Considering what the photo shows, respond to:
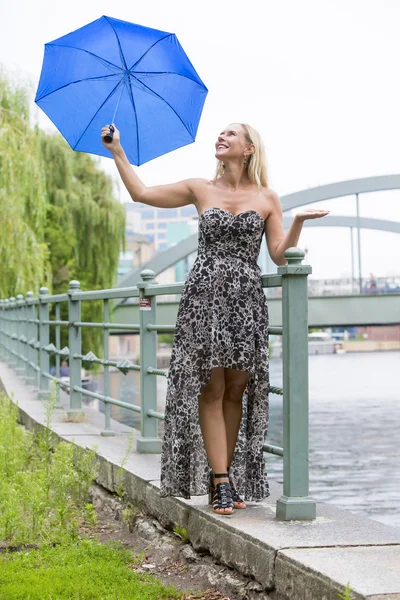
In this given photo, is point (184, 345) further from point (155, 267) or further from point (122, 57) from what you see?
point (155, 267)

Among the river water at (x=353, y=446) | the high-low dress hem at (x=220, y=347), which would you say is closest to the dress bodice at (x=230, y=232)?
the high-low dress hem at (x=220, y=347)

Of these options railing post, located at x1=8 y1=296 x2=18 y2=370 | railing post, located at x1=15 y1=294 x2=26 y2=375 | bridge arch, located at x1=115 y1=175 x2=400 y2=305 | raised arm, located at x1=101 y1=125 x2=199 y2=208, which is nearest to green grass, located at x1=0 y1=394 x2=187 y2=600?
raised arm, located at x1=101 y1=125 x2=199 y2=208

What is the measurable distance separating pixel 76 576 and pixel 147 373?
205 cm

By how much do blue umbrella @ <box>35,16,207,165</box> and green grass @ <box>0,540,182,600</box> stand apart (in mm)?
1688

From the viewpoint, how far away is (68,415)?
750cm

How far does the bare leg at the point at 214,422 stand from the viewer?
12.5 ft

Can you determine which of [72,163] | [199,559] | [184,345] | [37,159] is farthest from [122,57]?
[72,163]

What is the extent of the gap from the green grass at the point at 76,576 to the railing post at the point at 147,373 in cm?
137

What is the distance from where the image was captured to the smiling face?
383 cm

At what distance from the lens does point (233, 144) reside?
3.83 meters

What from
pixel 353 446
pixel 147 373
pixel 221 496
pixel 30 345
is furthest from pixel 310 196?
pixel 221 496

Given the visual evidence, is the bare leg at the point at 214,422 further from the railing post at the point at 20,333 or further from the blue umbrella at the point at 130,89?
the railing post at the point at 20,333

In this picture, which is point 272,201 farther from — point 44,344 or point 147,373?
point 44,344

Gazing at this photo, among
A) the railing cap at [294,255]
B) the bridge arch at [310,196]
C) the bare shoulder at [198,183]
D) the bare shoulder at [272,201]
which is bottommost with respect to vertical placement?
the railing cap at [294,255]
